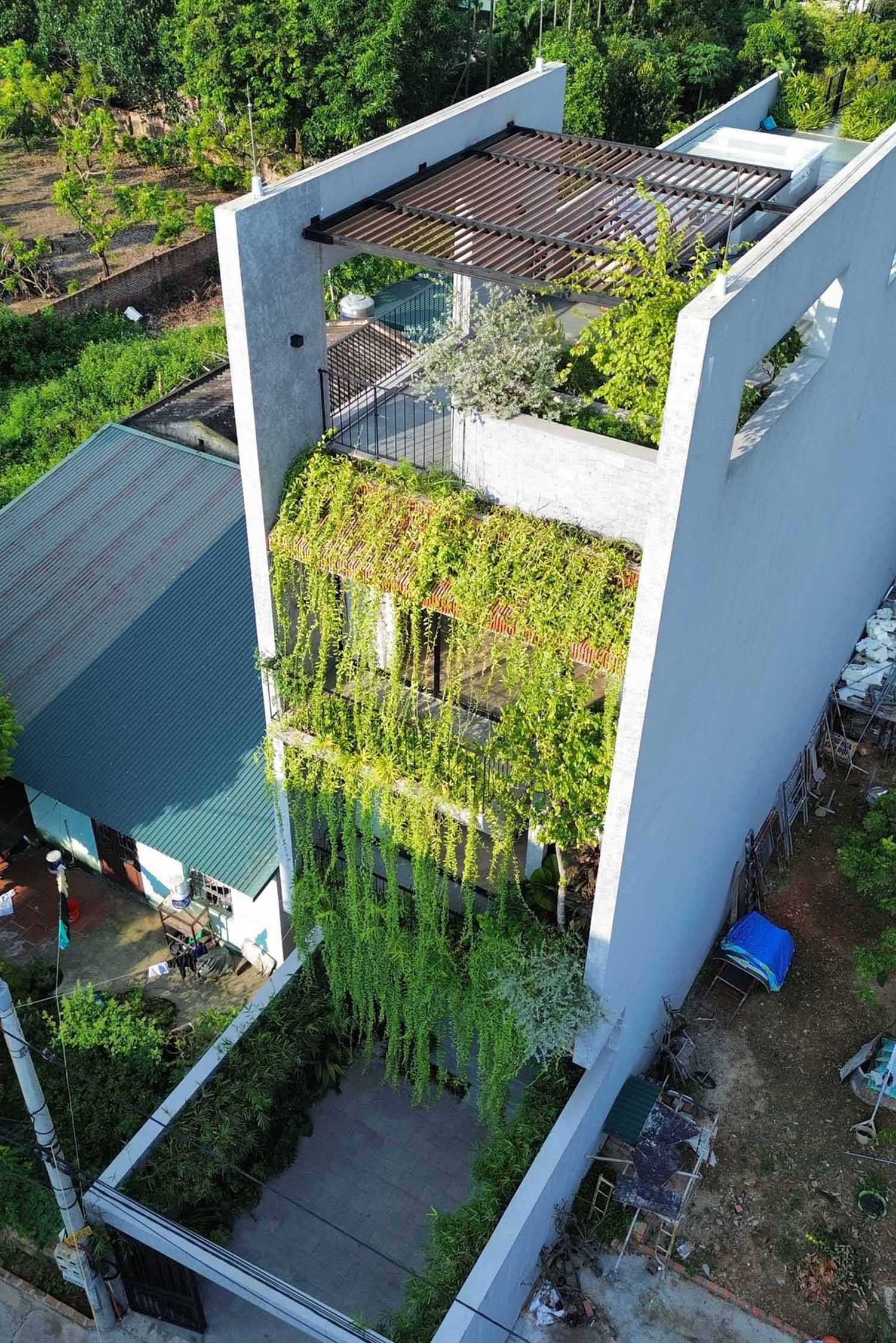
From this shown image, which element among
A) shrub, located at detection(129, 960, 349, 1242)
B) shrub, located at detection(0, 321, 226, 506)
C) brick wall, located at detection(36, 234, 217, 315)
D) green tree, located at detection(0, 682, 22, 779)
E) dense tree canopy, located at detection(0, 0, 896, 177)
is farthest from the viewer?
dense tree canopy, located at detection(0, 0, 896, 177)

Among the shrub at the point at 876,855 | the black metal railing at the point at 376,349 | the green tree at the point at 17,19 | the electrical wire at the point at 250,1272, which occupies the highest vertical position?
the black metal railing at the point at 376,349

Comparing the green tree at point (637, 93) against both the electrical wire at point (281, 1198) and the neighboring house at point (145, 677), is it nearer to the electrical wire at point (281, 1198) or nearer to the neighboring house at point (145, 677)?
the neighboring house at point (145, 677)

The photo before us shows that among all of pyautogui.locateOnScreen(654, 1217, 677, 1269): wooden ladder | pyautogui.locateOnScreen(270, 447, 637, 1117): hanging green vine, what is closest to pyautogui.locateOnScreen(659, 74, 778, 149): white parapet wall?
pyautogui.locateOnScreen(270, 447, 637, 1117): hanging green vine

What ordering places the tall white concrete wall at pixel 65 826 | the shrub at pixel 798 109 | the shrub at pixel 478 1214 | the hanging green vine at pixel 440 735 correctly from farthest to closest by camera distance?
1. the shrub at pixel 798 109
2. the tall white concrete wall at pixel 65 826
3. the shrub at pixel 478 1214
4. the hanging green vine at pixel 440 735

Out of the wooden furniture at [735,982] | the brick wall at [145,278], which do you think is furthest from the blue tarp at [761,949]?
the brick wall at [145,278]

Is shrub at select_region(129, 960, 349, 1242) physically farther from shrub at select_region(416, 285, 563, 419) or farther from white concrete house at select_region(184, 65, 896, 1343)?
shrub at select_region(416, 285, 563, 419)

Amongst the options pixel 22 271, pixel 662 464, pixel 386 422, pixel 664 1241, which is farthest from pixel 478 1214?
pixel 22 271
